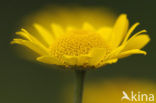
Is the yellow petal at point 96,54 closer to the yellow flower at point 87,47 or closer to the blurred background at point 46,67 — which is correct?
the yellow flower at point 87,47

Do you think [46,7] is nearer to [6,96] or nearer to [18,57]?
[18,57]

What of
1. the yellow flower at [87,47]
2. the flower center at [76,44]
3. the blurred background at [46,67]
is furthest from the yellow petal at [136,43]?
the blurred background at [46,67]

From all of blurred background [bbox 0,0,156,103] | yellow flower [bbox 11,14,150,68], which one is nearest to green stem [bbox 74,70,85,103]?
yellow flower [bbox 11,14,150,68]

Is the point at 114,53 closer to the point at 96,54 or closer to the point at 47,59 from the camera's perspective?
the point at 96,54

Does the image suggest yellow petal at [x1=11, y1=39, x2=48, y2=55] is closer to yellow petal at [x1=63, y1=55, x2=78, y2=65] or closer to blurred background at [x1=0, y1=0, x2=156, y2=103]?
yellow petal at [x1=63, y1=55, x2=78, y2=65]

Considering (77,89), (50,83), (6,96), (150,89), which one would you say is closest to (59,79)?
(50,83)

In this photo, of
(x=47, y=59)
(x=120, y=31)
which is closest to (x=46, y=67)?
(x=120, y=31)

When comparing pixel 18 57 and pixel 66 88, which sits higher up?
pixel 18 57
